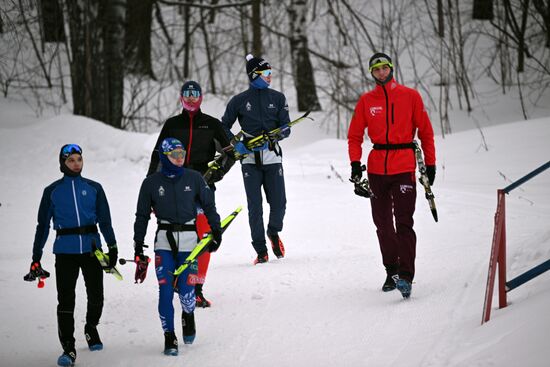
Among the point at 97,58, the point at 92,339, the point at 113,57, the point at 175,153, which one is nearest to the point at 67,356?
the point at 92,339

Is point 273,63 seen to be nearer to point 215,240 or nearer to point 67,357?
point 215,240

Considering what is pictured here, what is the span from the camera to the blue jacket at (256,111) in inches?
330

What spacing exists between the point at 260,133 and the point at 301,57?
470 inches

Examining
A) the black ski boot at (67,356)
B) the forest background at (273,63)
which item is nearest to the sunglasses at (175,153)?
the black ski boot at (67,356)

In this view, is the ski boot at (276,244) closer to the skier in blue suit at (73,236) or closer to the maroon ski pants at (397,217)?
the maroon ski pants at (397,217)

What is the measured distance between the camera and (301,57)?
19984mm

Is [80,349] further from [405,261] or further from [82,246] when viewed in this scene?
[405,261]

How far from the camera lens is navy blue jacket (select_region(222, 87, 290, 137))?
838cm

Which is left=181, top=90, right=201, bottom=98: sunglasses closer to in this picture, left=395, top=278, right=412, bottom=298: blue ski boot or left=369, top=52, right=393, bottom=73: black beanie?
left=369, top=52, right=393, bottom=73: black beanie

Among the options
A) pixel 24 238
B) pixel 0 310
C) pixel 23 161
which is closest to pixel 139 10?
pixel 23 161

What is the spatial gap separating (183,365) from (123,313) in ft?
5.71

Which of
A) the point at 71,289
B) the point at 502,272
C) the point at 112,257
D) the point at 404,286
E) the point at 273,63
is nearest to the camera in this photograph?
the point at 502,272

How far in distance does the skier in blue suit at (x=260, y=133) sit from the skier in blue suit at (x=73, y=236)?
2640 mm

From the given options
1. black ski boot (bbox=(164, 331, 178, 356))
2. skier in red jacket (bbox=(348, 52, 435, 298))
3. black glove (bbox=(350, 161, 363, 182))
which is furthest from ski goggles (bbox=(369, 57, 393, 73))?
black ski boot (bbox=(164, 331, 178, 356))
